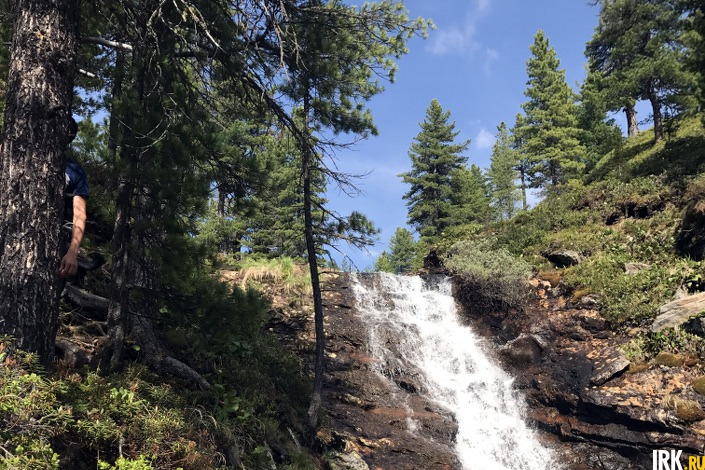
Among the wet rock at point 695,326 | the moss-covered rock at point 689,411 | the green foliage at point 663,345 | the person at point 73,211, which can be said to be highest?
the person at point 73,211

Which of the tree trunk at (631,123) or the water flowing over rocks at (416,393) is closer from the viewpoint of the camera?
the water flowing over rocks at (416,393)

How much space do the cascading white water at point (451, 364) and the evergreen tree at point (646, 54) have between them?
53.7 feet

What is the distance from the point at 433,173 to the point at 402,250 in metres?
21.0


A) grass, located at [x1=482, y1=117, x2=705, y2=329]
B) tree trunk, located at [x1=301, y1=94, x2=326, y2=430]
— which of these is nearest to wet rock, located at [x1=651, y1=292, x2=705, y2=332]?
grass, located at [x1=482, y1=117, x2=705, y2=329]

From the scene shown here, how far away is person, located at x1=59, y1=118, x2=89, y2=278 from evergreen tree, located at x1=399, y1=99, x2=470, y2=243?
126 feet

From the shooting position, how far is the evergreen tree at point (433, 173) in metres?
42.5

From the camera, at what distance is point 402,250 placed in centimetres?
6272

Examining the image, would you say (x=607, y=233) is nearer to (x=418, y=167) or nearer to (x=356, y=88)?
(x=356, y=88)

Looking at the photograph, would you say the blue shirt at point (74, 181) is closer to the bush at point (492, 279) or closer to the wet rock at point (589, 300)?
the wet rock at point (589, 300)

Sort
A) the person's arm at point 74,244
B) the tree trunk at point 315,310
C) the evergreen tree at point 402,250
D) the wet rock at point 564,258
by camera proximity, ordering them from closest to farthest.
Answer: the person's arm at point 74,244, the tree trunk at point 315,310, the wet rock at point 564,258, the evergreen tree at point 402,250

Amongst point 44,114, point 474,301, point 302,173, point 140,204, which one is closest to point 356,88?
point 302,173

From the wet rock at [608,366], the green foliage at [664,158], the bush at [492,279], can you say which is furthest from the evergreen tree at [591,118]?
the wet rock at [608,366]

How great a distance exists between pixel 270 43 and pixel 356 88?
255 cm

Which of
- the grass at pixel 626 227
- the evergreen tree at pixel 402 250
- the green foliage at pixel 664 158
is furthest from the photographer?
the evergreen tree at pixel 402 250
